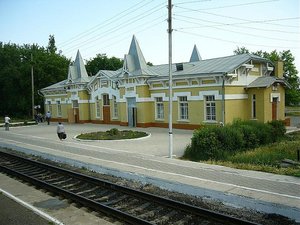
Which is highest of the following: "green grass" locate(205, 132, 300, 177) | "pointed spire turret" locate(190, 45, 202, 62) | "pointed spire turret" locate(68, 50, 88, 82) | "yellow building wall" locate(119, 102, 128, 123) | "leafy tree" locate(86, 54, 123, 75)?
"leafy tree" locate(86, 54, 123, 75)

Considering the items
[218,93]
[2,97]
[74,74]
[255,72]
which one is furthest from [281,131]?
[2,97]

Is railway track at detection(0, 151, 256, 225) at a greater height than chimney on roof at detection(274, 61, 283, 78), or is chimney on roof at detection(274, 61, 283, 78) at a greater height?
chimney on roof at detection(274, 61, 283, 78)

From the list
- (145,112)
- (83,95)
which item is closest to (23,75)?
(83,95)

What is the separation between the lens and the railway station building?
→ 2461 centimetres

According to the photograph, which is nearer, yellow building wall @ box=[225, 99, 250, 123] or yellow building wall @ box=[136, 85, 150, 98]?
yellow building wall @ box=[225, 99, 250, 123]

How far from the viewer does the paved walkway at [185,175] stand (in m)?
8.30

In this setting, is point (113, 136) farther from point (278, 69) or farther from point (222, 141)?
point (278, 69)

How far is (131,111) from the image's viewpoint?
30984 millimetres

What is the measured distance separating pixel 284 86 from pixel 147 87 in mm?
11678

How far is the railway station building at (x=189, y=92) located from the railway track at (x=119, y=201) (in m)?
14.5

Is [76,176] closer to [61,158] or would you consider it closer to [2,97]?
[61,158]

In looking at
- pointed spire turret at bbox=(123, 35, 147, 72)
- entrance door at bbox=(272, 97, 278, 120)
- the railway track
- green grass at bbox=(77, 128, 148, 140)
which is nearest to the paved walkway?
the railway track

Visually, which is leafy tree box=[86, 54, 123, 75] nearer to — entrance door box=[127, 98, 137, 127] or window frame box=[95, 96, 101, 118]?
window frame box=[95, 96, 101, 118]

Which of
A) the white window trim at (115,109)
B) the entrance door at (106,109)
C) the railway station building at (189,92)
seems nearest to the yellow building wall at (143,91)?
the railway station building at (189,92)
